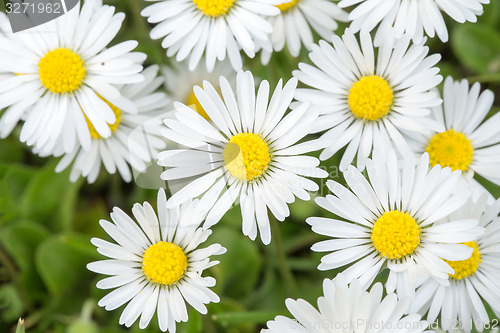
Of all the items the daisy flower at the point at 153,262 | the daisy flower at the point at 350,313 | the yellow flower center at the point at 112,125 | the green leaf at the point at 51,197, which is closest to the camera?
the daisy flower at the point at 350,313

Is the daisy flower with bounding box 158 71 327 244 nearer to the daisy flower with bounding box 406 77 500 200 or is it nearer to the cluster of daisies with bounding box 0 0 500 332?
the cluster of daisies with bounding box 0 0 500 332

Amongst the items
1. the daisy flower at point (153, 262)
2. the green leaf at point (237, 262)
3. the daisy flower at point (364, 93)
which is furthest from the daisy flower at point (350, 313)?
the green leaf at point (237, 262)

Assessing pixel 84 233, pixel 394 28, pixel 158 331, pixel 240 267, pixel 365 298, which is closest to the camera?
pixel 365 298

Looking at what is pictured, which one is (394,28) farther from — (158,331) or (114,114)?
(158,331)

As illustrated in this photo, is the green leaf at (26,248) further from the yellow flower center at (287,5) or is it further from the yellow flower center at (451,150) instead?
the yellow flower center at (451,150)

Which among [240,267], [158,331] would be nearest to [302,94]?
[240,267]
